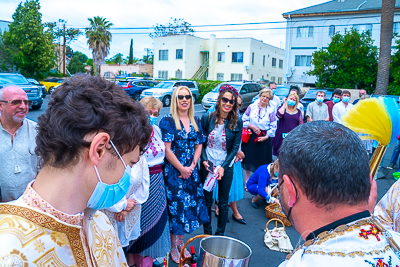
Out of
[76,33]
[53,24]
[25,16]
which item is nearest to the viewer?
[25,16]

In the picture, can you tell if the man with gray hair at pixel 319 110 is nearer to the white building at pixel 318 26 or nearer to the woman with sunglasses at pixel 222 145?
the woman with sunglasses at pixel 222 145

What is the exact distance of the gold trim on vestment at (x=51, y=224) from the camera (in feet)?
3.62

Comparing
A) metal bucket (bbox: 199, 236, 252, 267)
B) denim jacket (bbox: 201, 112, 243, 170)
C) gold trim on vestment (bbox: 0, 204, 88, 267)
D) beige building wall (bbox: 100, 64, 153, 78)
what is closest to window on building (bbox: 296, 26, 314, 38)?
beige building wall (bbox: 100, 64, 153, 78)

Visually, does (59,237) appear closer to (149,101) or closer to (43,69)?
(149,101)

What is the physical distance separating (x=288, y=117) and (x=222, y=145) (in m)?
2.88

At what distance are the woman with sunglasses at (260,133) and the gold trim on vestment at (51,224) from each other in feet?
16.1

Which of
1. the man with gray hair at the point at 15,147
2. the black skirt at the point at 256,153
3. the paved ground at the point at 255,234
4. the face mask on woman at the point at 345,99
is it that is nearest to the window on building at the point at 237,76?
the face mask on woman at the point at 345,99

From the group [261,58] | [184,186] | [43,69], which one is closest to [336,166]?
[184,186]

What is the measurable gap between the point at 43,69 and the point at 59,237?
29603mm

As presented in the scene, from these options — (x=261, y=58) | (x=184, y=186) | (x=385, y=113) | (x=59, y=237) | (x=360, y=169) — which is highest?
(x=261, y=58)

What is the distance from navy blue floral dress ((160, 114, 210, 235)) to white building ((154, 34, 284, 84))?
32.2 meters

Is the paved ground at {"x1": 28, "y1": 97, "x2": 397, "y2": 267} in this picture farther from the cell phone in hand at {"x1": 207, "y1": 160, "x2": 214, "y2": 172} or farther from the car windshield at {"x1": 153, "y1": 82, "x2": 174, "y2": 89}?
the car windshield at {"x1": 153, "y1": 82, "x2": 174, "y2": 89}

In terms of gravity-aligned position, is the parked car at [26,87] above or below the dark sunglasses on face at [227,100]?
above

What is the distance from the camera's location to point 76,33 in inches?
1612
